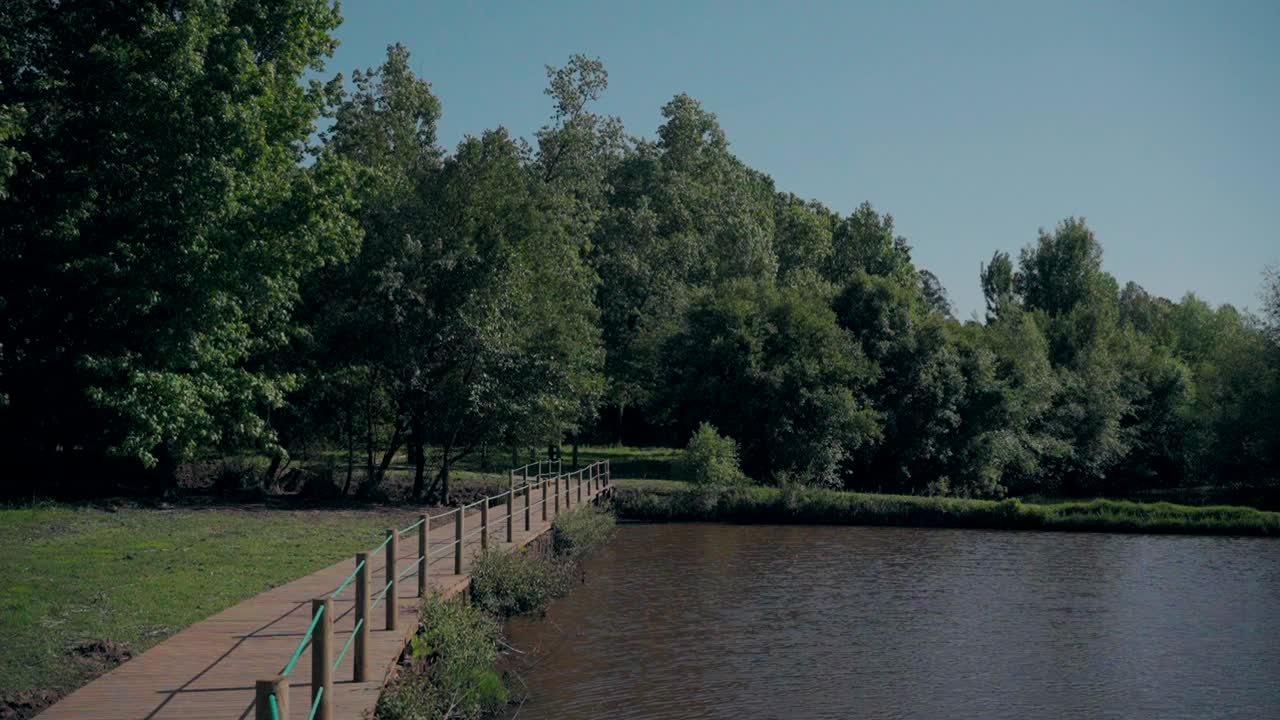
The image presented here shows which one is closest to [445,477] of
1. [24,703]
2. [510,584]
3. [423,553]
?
[510,584]

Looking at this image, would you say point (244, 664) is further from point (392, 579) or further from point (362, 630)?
point (392, 579)

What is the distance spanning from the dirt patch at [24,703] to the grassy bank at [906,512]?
2873cm

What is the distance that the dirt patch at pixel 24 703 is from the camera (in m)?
10.3

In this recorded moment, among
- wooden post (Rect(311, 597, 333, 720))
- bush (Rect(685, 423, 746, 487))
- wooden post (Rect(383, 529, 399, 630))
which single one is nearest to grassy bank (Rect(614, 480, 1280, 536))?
bush (Rect(685, 423, 746, 487))

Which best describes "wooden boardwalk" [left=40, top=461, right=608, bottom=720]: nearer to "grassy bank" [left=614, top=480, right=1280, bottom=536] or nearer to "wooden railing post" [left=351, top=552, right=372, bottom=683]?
"wooden railing post" [left=351, top=552, right=372, bottom=683]

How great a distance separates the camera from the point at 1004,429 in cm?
4956

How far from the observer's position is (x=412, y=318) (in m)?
32.5

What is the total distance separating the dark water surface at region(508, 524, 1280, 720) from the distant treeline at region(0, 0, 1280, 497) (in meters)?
9.38

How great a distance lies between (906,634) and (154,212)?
61.6 feet

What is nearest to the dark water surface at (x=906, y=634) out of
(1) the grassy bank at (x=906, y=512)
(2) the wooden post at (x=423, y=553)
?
(2) the wooden post at (x=423, y=553)

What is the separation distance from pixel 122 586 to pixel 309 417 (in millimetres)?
18969

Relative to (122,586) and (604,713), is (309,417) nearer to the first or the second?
(122,586)

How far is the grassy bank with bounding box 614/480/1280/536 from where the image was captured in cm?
3819

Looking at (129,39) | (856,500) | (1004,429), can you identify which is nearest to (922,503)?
(856,500)
